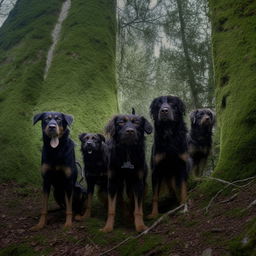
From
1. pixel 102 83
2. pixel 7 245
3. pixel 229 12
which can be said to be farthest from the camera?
pixel 102 83

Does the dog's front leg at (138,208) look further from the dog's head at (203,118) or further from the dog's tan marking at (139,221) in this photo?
the dog's head at (203,118)

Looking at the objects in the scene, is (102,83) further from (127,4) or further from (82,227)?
(127,4)

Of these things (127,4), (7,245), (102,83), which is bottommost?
(7,245)

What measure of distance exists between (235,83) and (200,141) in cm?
291

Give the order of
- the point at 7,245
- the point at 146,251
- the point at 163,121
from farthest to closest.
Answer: the point at 163,121
the point at 7,245
the point at 146,251

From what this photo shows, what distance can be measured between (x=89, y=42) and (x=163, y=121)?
780 centimetres

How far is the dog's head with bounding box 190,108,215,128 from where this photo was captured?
8930 mm

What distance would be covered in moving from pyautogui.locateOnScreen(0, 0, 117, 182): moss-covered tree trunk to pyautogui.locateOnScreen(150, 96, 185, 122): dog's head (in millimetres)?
3518

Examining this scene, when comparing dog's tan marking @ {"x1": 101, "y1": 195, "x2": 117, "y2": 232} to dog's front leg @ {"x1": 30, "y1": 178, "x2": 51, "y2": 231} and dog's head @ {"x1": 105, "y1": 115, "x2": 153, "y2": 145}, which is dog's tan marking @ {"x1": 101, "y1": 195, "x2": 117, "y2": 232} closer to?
dog's head @ {"x1": 105, "y1": 115, "x2": 153, "y2": 145}

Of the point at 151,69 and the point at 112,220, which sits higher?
the point at 151,69

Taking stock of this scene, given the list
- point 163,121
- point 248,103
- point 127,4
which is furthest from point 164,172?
point 127,4

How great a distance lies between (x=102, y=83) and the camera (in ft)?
40.3

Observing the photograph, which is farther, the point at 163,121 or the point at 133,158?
the point at 163,121

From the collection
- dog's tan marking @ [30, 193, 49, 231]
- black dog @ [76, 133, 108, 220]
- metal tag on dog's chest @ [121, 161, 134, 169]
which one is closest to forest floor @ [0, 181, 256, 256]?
dog's tan marking @ [30, 193, 49, 231]
